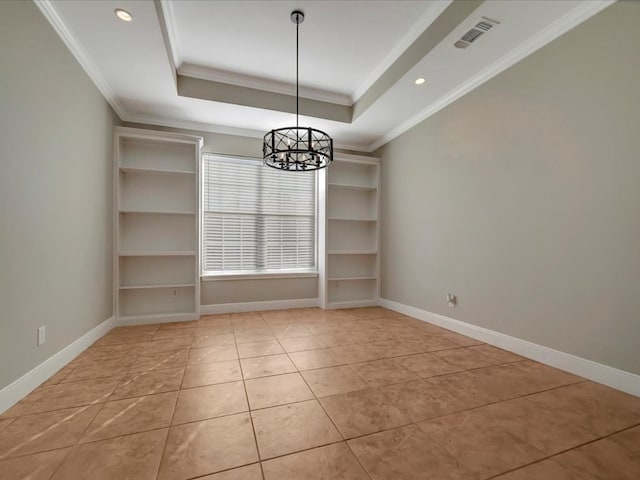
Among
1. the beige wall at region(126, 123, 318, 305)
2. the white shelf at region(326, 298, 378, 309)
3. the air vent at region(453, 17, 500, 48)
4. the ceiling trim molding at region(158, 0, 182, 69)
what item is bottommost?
the white shelf at region(326, 298, 378, 309)

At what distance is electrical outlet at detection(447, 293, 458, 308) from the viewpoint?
335 centimetres

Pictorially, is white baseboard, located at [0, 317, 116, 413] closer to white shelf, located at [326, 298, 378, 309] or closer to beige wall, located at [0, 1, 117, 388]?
beige wall, located at [0, 1, 117, 388]

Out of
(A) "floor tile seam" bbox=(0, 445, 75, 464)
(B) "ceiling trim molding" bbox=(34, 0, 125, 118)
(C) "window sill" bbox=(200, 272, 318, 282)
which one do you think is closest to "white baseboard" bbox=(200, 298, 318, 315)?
(C) "window sill" bbox=(200, 272, 318, 282)

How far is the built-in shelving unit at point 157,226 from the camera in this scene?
145 inches

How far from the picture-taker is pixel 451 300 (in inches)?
134

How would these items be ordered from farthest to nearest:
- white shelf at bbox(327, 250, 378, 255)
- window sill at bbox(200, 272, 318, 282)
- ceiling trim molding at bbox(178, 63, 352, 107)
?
white shelf at bbox(327, 250, 378, 255)
window sill at bbox(200, 272, 318, 282)
ceiling trim molding at bbox(178, 63, 352, 107)

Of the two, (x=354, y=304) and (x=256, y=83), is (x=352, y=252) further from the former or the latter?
(x=256, y=83)

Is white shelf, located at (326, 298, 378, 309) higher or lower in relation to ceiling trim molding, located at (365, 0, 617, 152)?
lower

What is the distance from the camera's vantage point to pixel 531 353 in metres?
2.54

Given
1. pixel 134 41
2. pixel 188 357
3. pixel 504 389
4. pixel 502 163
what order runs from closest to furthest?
pixel 504 389 → pixel 134 41 → pixel 188 357 → pixel 502 163

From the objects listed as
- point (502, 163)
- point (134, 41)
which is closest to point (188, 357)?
point (134, 41)

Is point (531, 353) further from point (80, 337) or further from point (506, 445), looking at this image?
point (80, 337)

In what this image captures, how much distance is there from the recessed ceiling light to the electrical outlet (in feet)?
13.4

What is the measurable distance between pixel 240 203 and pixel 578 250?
4070 mm
